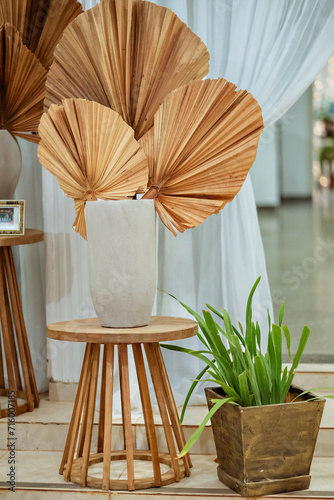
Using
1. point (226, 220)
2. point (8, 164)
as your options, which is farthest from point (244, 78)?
point (8, 164)

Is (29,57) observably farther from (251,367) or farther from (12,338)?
(251,367)

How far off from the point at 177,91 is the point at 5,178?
2.96 ft

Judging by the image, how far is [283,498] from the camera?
2.33 meters

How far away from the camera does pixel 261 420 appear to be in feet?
7.59

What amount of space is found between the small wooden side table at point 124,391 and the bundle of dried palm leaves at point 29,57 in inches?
37.9

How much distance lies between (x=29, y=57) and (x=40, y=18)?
0.58ft

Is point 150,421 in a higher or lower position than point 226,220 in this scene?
lower

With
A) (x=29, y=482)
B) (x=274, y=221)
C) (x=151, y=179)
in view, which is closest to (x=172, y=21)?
(x=151, y=179)

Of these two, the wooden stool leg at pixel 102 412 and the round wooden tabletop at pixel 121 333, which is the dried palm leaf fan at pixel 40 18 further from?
the wooden stool leg at pixel 102 412

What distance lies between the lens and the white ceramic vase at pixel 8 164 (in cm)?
299

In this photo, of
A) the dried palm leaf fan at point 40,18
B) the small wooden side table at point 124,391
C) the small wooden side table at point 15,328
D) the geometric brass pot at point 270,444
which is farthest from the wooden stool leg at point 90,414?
the dried palm leaf fan at point 40,18

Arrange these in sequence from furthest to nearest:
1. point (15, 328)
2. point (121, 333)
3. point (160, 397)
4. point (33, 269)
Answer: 1. point (33, 269)
2. point (15, 328)
3. point (160, 397)
4. point (121, 333)

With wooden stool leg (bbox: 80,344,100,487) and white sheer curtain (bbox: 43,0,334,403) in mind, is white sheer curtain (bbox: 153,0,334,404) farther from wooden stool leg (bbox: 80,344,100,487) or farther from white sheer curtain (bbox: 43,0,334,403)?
wooden stool leg (bbox: 80,344,100,487)

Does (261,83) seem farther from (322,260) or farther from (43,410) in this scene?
(322,260)
